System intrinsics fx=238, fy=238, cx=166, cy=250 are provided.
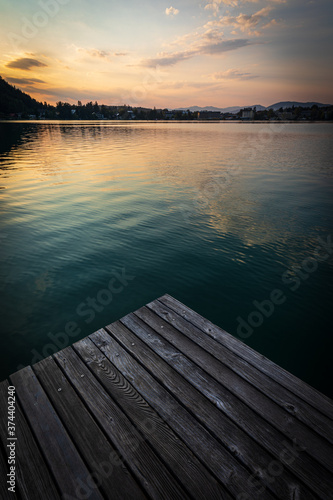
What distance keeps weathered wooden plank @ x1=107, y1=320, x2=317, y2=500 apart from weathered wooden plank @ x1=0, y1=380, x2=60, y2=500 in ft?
5.15

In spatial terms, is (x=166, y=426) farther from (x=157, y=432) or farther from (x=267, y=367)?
(x=267, y=367)

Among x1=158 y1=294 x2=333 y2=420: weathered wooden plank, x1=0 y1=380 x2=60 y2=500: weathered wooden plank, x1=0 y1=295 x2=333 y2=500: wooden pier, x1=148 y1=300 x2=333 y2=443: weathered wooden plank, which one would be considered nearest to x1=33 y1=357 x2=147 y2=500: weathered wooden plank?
x1=0 y1=295 x2=333 y2=500: wooden pier

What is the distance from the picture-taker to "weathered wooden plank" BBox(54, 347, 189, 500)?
7.96 feet

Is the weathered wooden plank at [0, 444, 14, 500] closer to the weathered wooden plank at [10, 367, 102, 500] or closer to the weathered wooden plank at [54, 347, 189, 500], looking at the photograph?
the weathered wooden plank at [10, 367, 102, 500]

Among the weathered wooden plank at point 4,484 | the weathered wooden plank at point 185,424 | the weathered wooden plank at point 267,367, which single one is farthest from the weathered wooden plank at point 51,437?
the weathered wooden plank at point 267,367

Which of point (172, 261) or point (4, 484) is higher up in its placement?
point (4, 484)

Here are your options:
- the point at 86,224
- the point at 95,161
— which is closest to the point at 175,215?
the point at 86,224

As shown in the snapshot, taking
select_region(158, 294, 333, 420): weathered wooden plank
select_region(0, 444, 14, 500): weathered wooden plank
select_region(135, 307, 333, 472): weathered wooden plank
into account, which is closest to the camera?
select_region(0, 444, 14, 500): weathered wooden plank

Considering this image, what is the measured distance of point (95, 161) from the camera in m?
28.3

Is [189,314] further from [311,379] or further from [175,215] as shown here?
[175,215]

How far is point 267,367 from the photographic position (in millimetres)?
3686

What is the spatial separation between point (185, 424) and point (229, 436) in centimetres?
53

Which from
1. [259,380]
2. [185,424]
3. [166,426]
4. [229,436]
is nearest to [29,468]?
[166,426]

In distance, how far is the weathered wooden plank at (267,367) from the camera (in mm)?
3260
